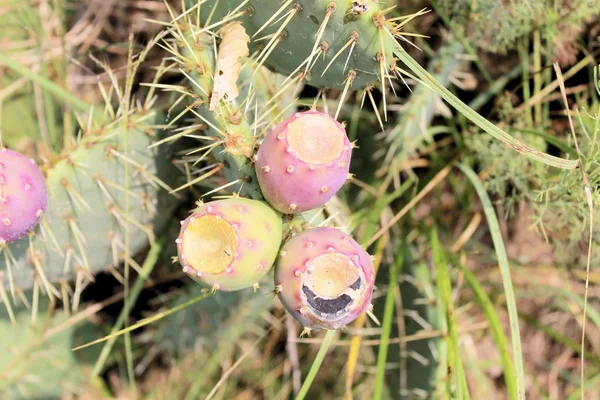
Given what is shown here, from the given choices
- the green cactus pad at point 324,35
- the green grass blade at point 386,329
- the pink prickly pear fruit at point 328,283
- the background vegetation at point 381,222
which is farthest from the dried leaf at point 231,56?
the green grass blade at point 386,329

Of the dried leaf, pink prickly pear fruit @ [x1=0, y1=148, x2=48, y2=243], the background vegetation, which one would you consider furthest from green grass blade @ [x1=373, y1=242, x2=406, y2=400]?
pink prickly pear fruit @ [x1=0, y1=148, x2=48, y2=243]

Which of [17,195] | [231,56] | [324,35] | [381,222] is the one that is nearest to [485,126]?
[324,35]

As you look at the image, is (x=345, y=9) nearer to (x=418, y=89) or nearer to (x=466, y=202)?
(x=418, y=89)

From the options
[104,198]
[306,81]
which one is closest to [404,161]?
[306,81]

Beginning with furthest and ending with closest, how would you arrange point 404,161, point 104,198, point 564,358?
point 564,358
point 404,161
point 104,198

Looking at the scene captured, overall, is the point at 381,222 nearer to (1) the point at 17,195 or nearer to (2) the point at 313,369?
(2) the point at 313,369

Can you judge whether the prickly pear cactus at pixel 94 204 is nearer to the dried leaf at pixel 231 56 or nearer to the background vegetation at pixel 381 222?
the background vegetation at pixel 381 222
